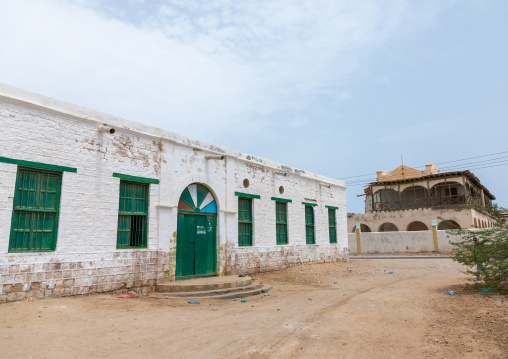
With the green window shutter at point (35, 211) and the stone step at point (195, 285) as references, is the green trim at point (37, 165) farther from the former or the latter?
the stone step at point (195, 285)

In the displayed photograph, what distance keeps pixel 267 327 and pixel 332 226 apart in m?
11.9

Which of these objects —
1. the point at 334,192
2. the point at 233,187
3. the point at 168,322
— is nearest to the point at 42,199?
the point at 168,322

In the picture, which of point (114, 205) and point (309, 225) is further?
point (309, 225)

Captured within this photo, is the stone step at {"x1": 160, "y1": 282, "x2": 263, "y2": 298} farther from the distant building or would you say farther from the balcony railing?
the balcony railing

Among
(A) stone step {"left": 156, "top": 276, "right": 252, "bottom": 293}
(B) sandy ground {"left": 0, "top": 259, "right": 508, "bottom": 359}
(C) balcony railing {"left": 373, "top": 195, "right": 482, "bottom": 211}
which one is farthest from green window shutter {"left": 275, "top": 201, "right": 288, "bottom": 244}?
(C) balcony railing {"left": 373, "top": 195, "right": 482, "bottom": 211}

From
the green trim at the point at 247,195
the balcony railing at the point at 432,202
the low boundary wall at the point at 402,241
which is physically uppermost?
Answer: the balcony railing at the point at 432,202

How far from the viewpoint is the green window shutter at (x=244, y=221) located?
12180 millimetres

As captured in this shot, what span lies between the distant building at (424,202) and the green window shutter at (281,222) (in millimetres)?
18156

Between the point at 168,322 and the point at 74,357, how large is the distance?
1970mm

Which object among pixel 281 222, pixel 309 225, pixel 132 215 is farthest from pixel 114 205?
pixel 309 225

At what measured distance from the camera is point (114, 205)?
8547 mm

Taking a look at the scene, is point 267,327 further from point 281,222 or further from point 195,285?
point 281,222

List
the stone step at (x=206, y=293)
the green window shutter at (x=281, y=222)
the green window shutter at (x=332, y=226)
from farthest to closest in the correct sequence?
the green window shutter at (x=332, y=226) < the green window shutter at (x=281, y=222) < the stone step at (x=206, y=293)

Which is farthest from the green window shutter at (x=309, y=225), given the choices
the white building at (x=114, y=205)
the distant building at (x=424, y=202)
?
the distant building at (x=424, y=202)
